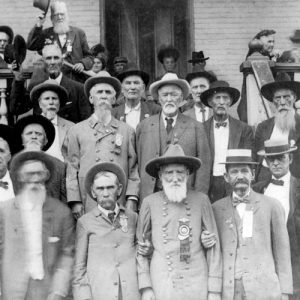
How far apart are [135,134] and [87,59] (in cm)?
240

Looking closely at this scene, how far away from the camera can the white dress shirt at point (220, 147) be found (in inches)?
278

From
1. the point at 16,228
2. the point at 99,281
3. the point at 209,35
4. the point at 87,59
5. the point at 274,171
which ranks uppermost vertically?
the point at 209,35

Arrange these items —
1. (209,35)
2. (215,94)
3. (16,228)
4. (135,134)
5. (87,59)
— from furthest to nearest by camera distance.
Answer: (209,35) < (87,59) < (215,94) < (135,134) < (16,228)

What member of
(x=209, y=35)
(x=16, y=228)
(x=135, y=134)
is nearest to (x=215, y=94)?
(x=135, y=134)

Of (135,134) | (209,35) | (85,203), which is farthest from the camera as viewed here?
(209,35)

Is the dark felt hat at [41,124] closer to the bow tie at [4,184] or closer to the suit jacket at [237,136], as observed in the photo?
the bow tie at [4,184]

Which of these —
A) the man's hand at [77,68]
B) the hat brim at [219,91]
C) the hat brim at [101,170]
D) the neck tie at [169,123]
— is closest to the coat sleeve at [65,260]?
the hat brim at [101,170]

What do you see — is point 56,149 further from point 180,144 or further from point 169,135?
point 180,144

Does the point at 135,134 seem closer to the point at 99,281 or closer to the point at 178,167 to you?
the point at 178,167

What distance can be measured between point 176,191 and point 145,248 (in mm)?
506

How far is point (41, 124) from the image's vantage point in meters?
6.84

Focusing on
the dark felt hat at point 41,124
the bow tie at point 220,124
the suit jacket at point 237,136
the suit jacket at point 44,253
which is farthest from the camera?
the bow tie at point 220,124

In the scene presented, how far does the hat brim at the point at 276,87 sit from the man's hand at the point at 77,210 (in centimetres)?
237

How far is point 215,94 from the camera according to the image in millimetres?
7438
